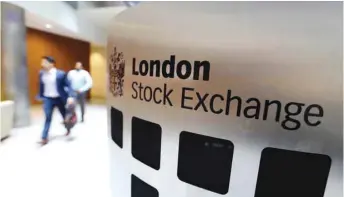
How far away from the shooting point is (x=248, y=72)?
110cm

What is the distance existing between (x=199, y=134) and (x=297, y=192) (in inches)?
20.4

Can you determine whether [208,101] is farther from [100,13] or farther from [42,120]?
[100,13]

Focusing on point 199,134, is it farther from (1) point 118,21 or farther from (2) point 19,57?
(2) point 19,57

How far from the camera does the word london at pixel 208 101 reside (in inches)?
40.8

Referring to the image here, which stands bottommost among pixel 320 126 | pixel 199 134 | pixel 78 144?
pixel 78 144

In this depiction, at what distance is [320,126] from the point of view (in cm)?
101

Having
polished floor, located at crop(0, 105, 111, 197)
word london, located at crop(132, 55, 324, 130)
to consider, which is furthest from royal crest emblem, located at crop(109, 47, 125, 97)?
polished floor, located at crop(0, 105, 111, 197)

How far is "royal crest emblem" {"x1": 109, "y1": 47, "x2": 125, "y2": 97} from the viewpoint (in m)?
1.72

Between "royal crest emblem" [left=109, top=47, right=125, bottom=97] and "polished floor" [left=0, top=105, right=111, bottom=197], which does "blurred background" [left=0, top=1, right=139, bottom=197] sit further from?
"royal crest emblem" [left=109, top=47, right=125, bottom=97]

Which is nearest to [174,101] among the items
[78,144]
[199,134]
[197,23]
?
[199,134]

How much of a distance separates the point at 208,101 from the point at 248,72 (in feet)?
0.78

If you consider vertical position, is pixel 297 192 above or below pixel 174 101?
below

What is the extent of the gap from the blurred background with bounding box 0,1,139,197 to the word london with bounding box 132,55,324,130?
5.38ft

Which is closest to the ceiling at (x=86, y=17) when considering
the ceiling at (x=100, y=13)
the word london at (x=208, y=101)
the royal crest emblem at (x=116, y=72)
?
the ceiling at (x=100, y=13)
